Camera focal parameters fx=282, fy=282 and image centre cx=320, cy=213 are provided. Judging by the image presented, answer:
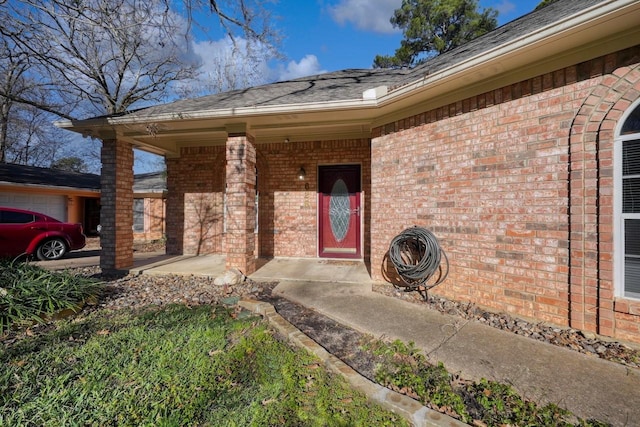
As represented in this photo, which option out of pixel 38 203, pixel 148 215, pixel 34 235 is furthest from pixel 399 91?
pixel 38 203

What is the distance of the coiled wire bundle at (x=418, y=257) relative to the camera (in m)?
3.84

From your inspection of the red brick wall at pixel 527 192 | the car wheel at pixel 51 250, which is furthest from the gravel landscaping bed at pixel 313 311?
the car wheel at pixel 51 250

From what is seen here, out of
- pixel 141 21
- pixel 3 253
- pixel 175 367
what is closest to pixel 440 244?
pixel 175 367

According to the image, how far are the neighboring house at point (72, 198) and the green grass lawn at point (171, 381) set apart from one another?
10156 millimetres

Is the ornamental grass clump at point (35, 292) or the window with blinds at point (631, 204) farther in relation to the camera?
the ornamental grass clump at point (35, 292)

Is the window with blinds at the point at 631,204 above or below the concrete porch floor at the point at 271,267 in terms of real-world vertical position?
above

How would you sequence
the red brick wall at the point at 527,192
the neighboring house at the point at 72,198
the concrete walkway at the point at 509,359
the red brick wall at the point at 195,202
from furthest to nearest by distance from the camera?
the neighboring house at the point at 72,198 → the red brick wall at the point at 195,202 → the red brick wall at the point at 527,192 → the concrete walkway at the point at 509,359

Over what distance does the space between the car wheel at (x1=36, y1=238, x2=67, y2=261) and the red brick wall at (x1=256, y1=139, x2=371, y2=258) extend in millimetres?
5918

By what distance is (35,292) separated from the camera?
11.7ft

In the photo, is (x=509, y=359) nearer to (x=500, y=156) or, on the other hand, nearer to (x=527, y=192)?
(x=527, y=192)

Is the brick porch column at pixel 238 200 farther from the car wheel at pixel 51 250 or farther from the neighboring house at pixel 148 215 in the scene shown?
the neighboring house at pixel 148 215

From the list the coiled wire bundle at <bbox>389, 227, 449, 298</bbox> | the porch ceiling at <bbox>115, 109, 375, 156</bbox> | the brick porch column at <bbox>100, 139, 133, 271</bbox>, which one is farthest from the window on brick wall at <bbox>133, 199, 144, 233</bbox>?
the coiled wire bundle at <bbox>389, 227, 449, 298</bbox>

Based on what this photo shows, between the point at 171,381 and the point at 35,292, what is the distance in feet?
9.17

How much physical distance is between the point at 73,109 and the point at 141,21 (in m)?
13.1
